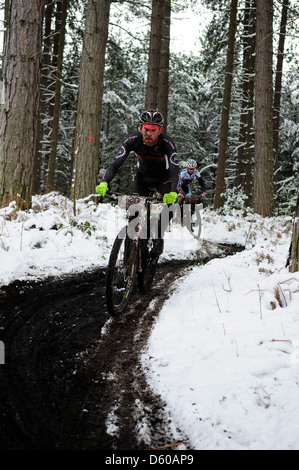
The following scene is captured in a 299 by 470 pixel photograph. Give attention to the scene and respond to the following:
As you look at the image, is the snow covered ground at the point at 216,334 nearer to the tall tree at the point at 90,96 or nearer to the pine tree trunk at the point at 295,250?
the pine tree trunk at the point at 295,250

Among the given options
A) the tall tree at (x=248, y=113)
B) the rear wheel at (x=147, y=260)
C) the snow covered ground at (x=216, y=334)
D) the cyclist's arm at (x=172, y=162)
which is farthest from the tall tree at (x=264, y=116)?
the rear wheel at (x=147, y=260)

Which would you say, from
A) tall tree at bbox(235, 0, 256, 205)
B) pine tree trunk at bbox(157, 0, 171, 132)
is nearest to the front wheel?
pine tree trunk at bbox(157, 0, 171, 132)

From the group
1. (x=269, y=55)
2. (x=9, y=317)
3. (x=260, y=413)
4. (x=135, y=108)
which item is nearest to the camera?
(x=260, y=413)

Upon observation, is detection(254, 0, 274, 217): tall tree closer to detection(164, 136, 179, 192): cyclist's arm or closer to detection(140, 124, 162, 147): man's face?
detection(164, 136, 179, 192): cyclist's arm

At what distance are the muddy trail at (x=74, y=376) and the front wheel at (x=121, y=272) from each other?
→ 0.61 feet

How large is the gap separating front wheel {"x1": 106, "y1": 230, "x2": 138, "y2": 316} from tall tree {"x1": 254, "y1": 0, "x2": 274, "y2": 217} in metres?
9.15

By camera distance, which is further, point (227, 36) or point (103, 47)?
point (227, 36)

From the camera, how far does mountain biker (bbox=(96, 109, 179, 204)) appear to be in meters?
4.88

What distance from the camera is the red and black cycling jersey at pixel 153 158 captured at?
16.6ft

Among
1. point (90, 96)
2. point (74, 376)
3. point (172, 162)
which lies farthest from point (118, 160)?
point (90, 96)

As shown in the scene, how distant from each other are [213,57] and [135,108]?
35.2 ft

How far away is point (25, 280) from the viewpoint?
486 cm

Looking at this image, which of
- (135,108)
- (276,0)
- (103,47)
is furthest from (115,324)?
(135,108)

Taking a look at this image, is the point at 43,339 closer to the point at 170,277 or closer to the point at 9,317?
the point at 9,317
